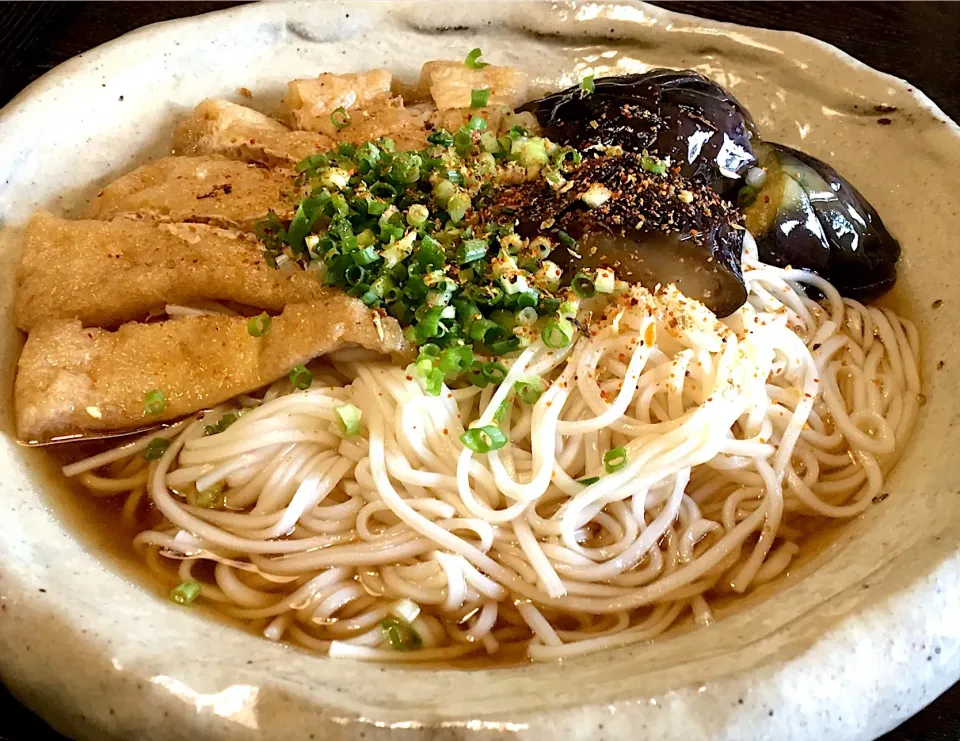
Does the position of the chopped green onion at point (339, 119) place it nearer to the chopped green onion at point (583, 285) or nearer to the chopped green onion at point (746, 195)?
the chopped green onion at point (583, 285)

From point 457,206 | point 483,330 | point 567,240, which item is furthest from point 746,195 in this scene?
point 483,330

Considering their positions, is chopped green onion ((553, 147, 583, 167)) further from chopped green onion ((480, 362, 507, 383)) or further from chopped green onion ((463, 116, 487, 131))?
chopped green onion ((480, 362, 507, 383))

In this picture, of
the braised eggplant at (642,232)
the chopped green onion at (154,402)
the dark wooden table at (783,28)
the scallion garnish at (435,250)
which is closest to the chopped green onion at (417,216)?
the scallion garnish at (435,250)

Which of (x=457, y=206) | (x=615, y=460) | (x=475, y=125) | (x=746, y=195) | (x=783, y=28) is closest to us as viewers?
(x=615, y=460)

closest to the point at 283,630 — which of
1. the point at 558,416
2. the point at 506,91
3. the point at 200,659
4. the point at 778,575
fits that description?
the point at 200,659

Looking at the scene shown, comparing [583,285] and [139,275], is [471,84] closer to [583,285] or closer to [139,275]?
[583,285]

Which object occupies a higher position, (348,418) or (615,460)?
(348,418)

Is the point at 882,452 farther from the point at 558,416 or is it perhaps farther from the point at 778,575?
the point at 558,416
